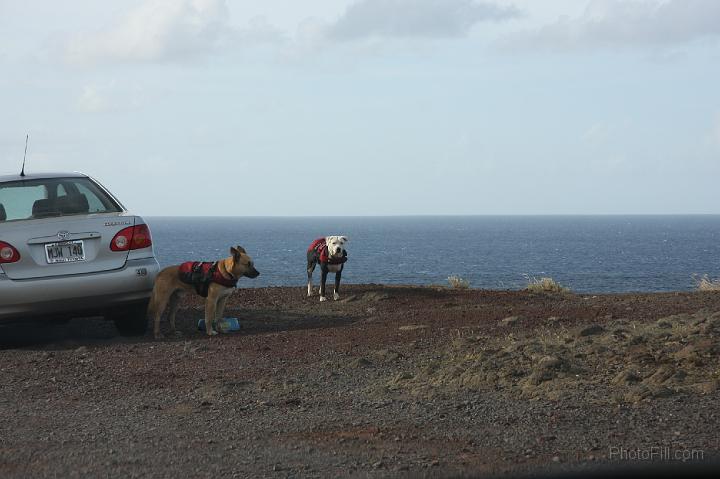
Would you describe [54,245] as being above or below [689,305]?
above

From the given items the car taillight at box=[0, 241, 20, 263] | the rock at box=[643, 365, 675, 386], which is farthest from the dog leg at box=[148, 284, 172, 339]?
the rock at box=[643, 365, 675, 386]

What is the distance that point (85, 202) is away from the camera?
34.7 ft

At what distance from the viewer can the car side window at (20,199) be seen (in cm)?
1021

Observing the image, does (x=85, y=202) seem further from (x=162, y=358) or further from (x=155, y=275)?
(x=162, y=358)

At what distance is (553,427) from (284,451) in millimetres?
1725

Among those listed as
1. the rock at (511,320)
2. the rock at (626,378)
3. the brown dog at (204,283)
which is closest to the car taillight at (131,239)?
the brown dog at (204,283)

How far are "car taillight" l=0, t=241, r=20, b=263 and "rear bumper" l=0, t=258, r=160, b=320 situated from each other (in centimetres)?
17

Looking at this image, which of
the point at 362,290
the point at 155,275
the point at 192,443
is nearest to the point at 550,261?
the point at 362,290

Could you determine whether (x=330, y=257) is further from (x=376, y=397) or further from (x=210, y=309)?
(x=376, y=397)

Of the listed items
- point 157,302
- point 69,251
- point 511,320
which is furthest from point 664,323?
point 69,251

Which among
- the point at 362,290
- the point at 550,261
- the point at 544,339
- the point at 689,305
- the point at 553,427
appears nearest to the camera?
the point at 553,427

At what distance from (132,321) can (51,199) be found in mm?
1755

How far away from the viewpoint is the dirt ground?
538 centimetres

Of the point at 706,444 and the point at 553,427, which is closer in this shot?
the point at 706,444
